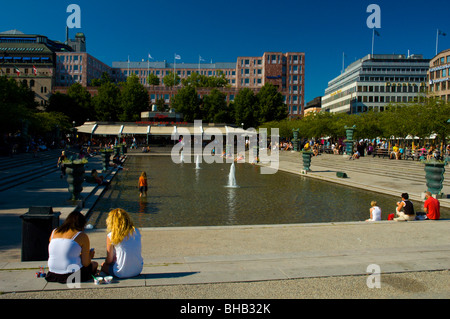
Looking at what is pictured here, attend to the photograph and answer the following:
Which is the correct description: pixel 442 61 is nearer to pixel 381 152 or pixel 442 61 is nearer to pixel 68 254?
pixel 381 152

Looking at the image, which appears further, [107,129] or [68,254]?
[107,129]

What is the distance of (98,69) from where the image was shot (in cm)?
13138

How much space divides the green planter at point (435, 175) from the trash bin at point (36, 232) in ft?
44.2

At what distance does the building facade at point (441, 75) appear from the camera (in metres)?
76.8

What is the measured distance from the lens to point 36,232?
20.7 ft

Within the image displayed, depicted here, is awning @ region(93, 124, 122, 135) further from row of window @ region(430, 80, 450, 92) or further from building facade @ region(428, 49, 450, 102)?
row of window @ region(430, 80, 450, 92)

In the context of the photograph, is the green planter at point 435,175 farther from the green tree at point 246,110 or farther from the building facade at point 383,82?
the building facade at point 383,82

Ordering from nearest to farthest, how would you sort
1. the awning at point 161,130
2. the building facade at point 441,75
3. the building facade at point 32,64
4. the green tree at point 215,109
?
the awning at point 161,130
the building facade at point 441,75
the green tree at point 215,109
the building facade at point 32,64

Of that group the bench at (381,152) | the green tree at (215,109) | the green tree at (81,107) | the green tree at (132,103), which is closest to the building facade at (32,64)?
the green tree at (81,107)

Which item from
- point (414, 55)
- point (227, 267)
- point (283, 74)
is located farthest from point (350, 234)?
point (414, 55)

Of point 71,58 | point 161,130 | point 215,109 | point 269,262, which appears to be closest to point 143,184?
point 269,262

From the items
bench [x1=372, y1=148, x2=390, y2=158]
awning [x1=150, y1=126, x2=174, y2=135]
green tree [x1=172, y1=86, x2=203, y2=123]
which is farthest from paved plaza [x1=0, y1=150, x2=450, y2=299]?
green tree [x1=172, y1=86, x2=203, y2=123]

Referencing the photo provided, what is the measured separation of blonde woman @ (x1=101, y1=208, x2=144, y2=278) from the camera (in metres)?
5.24

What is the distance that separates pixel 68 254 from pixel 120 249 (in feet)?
2.28
